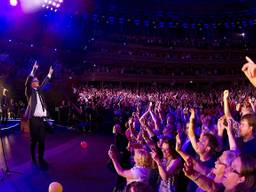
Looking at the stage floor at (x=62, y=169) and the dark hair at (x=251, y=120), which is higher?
the dark hair at (x=251, y=120)

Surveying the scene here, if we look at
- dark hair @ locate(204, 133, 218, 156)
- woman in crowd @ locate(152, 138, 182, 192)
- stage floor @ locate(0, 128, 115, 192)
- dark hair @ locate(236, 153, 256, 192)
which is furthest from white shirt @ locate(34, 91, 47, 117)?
dark hair @ locate(236, 153, 256, 192)

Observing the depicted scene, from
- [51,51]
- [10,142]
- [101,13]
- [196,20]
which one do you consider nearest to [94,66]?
[101,13]

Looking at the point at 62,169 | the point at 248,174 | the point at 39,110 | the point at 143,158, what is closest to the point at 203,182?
the point at 248,174

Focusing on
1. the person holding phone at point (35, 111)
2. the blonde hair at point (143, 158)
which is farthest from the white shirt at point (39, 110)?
the blonde hair at point (143, 158)

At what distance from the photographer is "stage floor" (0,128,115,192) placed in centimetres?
708

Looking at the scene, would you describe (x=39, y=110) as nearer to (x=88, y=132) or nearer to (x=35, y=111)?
(x=35, y=111)

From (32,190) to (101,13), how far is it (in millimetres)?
34478

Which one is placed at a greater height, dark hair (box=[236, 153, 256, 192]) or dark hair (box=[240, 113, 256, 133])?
dark hair (box=[240, 113, 256, 133])

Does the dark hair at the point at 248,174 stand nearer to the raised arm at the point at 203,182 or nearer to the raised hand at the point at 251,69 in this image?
the raised arm at the point at 203,182

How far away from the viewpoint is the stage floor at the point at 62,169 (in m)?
7.08

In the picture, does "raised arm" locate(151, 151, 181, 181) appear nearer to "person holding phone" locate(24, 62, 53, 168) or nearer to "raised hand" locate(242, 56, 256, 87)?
"raised hand" locate(242, 56, 256, 87)

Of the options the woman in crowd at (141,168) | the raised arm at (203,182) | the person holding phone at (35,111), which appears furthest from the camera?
the person holding phone at (35,111)

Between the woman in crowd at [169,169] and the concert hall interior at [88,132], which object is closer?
the concert hall interior at [88,132]

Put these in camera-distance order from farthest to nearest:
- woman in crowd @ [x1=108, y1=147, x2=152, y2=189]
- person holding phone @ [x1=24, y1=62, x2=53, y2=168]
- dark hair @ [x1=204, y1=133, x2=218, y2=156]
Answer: person holding phone @ [x1=24, y1=62, x2=53, y2=168], dark hair @ [x1=204, y1=133, x2=218, y2=156], woman in crowd @ [x1=108, y1=147, x2=152, y2=189]
